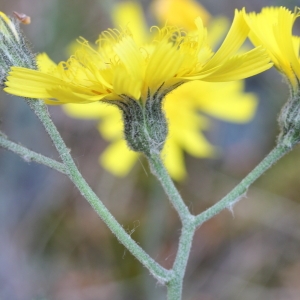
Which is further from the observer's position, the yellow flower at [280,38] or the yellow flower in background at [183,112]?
the yellow flower in background at [183,112]

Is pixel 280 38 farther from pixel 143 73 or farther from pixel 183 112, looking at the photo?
pixel 183 112

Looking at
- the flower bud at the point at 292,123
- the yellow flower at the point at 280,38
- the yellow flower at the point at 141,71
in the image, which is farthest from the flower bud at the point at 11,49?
the flower bud at the point at 292,123

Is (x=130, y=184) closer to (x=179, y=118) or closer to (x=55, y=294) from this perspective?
(x=179, y=118)

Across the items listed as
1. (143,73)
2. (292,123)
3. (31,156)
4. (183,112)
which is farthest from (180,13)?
(31,156)

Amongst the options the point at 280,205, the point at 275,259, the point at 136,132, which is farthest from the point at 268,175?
the point at 136,132

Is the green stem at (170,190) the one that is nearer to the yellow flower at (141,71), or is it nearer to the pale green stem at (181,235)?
the pale green stem at (181,235)
